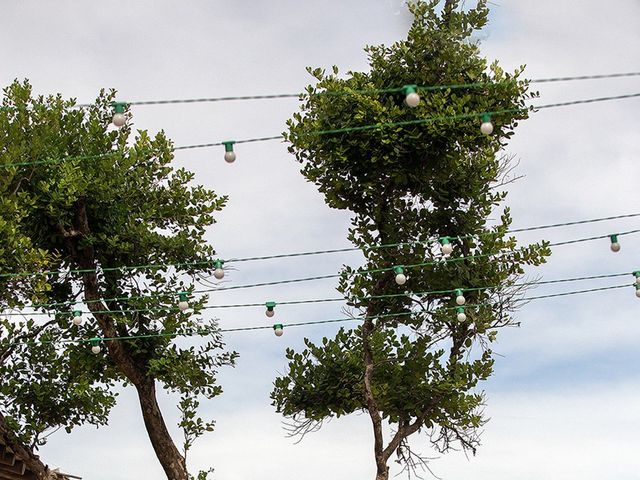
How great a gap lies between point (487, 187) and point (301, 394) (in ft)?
14.2

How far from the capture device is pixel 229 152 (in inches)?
330

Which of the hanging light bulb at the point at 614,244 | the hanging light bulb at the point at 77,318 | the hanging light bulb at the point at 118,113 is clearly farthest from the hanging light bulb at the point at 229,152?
the hanging light bulb at the point at 77,318

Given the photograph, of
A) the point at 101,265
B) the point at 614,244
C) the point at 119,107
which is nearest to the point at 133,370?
the point at 101,265

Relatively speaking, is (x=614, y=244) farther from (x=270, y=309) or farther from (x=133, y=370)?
(x=133, y=370)

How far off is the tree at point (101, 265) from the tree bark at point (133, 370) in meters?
0.02

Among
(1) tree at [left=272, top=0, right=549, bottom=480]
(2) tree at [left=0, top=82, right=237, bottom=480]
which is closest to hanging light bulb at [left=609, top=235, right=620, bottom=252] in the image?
(1) tree at [left=272, top=0, right=549, bottom=480]

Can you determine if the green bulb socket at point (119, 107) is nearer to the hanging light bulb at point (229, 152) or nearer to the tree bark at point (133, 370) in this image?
the hanging light bulb at point (229, 152)

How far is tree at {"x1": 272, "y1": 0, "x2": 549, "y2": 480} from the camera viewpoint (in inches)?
520

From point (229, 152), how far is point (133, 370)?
24.8ft

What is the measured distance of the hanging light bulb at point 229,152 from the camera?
27.5 ft

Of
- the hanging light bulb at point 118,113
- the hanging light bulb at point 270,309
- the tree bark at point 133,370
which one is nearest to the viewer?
the hanging light bulb at point 118,113

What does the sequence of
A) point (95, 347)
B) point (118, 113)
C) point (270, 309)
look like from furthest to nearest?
1. point (95, 347)
2. point (270, 309)
3. point (118, 113)

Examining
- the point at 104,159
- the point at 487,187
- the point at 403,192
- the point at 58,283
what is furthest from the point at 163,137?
the point at 487,187

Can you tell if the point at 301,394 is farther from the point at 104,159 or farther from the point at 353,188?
the point at 104,159
